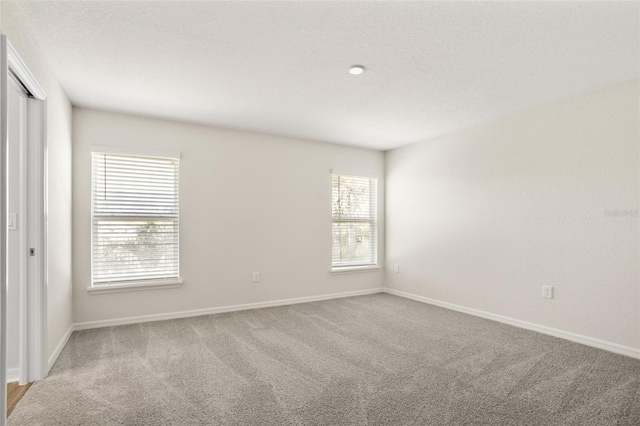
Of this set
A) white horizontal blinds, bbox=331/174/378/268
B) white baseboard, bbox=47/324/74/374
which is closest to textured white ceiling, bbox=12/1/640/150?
white horizontal blinds, bbox=331/174/378/268

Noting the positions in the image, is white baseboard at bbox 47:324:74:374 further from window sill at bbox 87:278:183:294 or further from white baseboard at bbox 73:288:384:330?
window sill at bbox 87:278:183:294

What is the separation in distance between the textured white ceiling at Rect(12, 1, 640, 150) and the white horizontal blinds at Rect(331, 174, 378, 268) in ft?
5.61

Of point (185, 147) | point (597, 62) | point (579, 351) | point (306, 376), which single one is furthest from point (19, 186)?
point (579, 351)

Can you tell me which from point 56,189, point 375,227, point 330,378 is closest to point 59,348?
point 56,189

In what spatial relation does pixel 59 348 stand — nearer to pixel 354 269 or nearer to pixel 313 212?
pixel 313 212

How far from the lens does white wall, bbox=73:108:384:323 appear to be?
3.74 metres

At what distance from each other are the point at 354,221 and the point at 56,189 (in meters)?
3.82

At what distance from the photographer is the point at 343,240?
5445mm

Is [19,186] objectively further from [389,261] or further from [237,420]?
[389,261]

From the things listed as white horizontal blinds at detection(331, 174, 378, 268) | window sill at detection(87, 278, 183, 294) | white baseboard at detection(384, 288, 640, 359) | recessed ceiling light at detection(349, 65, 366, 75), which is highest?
recessed ceiling light at detection(349, 65, 366, 75)

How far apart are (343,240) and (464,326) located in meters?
2.20

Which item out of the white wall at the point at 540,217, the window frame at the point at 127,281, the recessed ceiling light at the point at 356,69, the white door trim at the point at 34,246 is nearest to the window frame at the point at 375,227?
the white wall at the point at 540,217

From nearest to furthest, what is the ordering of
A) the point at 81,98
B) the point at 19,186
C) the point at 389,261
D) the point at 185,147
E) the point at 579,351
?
the point at 19,186
the point at 579,351
the point at 81,98
the point at 185,147
the point at 389,261

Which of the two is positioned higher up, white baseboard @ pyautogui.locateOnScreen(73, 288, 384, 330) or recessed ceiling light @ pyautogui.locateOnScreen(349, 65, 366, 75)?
recessed ceiling light @ pyautogui.locateOnScreen(349, 65, 366, 75)
